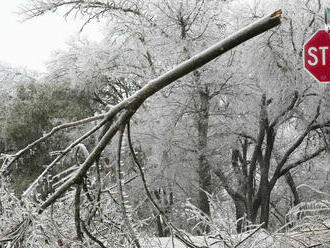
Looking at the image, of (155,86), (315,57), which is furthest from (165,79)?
(315,57)

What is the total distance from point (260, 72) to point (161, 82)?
13.0m

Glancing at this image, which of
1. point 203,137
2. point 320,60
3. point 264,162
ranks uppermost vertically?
point 320,60

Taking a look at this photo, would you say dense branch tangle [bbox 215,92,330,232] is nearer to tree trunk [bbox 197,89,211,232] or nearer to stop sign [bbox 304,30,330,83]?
tree trunk [bbox 197,89,211,232]

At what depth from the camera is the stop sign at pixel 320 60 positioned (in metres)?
7.14

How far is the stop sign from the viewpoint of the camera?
714 centimetres

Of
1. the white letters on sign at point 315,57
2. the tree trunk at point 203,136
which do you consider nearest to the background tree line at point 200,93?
the tree trunk at point 203,136

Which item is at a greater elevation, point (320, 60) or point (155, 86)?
point (320, 60)

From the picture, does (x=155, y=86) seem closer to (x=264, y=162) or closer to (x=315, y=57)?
(x=315, y=57)

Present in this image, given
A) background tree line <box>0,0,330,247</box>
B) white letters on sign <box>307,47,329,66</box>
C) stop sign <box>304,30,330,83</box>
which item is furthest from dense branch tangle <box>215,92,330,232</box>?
stop sign <box>304,30,330,83</box>

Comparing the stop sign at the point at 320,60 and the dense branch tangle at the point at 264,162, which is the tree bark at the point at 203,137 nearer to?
the dense branch tangle at the point at 264,162

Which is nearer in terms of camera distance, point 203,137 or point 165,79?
point 165,79

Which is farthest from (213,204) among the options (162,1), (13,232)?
(162,1)

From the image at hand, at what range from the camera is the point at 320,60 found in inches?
310

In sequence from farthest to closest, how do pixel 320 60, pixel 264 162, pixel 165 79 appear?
pixel 264 162, pixel 320 60, pixel 165 79
